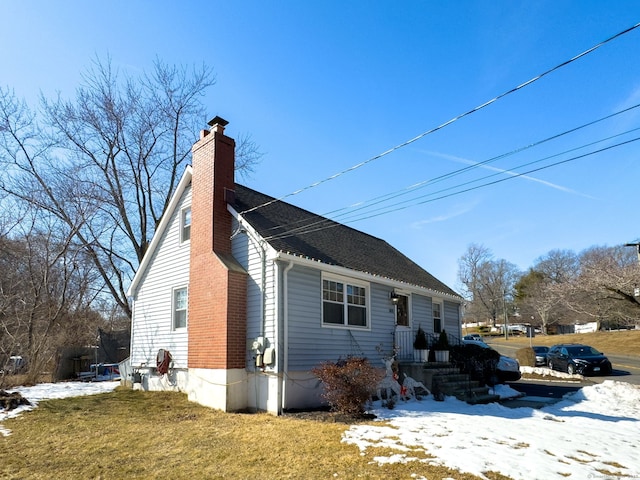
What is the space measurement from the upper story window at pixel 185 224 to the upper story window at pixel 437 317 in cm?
969

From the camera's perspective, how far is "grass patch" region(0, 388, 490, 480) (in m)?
5.81

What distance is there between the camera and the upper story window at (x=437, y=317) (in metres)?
17.0

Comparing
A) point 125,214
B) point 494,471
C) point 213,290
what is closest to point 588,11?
point 494,471

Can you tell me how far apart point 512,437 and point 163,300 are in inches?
422

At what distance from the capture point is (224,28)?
10.6 m

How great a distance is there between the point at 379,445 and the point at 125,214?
2001 cm

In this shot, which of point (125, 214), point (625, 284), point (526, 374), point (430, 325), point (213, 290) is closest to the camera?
point (213, 290)

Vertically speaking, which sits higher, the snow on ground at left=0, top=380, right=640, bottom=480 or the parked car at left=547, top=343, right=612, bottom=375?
the snow on ground at left=0, top=380, right=640, bottom=480

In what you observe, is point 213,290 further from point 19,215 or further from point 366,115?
point 19,215

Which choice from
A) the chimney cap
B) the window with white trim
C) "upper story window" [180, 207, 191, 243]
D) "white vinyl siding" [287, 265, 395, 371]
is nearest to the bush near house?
"white vinyl siding" [287, 265, 395, 371]

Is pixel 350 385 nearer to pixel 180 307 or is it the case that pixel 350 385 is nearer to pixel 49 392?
pixel 180 307

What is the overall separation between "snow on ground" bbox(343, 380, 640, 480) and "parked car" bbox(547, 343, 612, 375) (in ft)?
33.9

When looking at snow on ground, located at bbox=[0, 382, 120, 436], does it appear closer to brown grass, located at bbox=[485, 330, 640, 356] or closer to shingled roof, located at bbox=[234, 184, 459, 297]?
shingled roof, located at bbox=[234, 184, 459, 297]

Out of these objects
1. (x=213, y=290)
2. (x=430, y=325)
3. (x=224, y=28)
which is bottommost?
(x=430, y=325)
